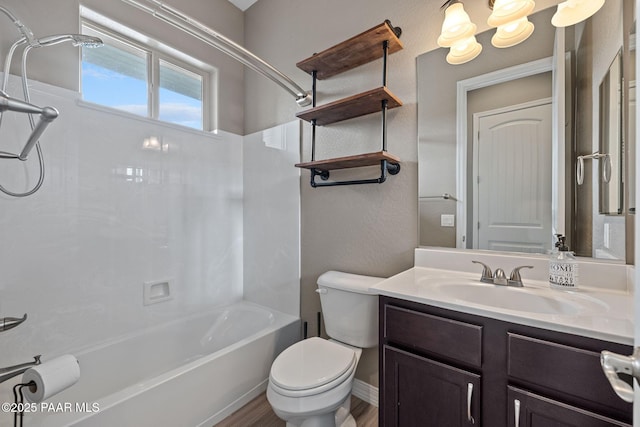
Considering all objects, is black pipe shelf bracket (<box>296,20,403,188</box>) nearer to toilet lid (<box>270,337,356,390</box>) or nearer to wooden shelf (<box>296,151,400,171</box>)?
wooden shelf (<box>296,151,400,171</box>)

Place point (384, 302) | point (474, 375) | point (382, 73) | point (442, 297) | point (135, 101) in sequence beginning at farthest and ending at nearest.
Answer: point (135, 101) → point (382, 73) → point (384, 302) → point (442, 297) → point (474, 375)

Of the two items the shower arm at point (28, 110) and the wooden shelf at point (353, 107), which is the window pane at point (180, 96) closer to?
the shower arm at point (28, 110)

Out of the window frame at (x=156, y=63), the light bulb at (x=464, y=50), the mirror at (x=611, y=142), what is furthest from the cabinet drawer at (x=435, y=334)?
the window frame at (x=156, y=63)

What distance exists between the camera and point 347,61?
1.73m

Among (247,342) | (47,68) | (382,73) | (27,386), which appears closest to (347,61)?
(382,73)

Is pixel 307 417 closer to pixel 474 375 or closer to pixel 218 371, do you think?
pixel 218 371

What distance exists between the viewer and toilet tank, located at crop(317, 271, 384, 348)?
1.51 metres

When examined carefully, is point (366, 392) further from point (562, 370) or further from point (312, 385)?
point (562, 370)

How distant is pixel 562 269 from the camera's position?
108 cm

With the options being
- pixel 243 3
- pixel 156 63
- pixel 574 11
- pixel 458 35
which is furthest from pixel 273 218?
pixel 574 11

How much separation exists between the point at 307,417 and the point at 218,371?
0.60m

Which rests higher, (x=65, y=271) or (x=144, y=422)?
(x=65, y=271)

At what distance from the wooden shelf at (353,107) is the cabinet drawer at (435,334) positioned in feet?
3.45

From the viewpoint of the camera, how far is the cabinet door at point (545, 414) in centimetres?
73
